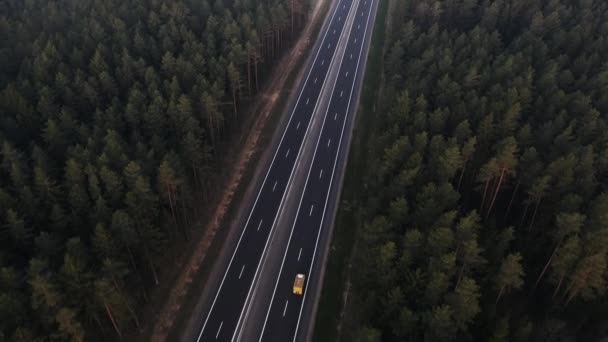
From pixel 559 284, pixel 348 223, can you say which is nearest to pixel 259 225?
pixel 348 223

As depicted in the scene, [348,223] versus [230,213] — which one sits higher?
[348,223]

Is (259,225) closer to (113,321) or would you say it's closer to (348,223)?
(348,223)

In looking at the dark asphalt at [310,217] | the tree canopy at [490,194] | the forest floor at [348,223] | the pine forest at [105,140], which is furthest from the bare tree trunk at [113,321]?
the tree canopy at [490,194]

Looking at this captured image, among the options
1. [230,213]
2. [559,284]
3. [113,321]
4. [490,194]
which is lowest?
[113,321]

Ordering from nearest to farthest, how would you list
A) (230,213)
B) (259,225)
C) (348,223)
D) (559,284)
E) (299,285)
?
1. (559,284)
2. (299,285)
3. (259,225)
4. (348,223)
5. (230,213)

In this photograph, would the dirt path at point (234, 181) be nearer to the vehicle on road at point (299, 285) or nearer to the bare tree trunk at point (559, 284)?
the vehicle on road at point (299, 285)

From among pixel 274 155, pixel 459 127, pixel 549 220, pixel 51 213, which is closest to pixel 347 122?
pixel 274 155
